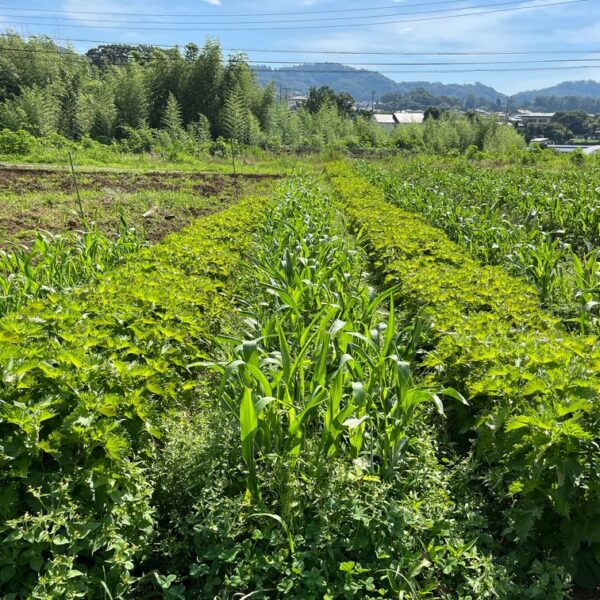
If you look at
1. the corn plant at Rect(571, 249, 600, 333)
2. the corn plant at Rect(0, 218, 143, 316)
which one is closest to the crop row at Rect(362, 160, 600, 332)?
the corn plant at Rect(571, 249, 600, 333)

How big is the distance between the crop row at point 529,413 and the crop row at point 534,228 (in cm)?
83

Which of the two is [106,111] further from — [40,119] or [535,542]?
[535,542]

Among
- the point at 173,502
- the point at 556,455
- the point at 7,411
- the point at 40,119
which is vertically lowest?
the point at 173,502

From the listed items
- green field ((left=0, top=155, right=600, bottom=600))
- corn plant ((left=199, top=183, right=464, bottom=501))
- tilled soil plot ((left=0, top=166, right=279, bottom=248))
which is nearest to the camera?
green field ((left=0, top=155, right=600, bottom=600))

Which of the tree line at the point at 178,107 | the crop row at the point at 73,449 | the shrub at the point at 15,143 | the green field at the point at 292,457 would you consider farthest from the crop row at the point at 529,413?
the tree line at the point at 178,107

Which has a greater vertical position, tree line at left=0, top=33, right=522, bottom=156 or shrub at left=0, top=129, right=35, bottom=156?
tree line at left=0, top=33, right=522, bottom=156

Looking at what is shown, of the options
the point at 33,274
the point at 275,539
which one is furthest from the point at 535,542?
the point at 33,274

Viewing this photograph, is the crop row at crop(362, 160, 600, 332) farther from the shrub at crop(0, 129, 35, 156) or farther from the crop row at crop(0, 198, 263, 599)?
the shrub at crop(0, 129, 35, 156)

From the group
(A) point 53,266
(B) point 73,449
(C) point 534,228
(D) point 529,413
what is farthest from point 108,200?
(D) point 529,413

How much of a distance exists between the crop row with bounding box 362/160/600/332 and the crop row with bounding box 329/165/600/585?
826 millimetres

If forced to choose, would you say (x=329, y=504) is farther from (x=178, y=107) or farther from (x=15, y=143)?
(x=178, y=107)

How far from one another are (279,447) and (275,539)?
0.49 metres

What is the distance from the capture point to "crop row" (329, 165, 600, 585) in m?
1.87

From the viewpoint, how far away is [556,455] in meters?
1.86
